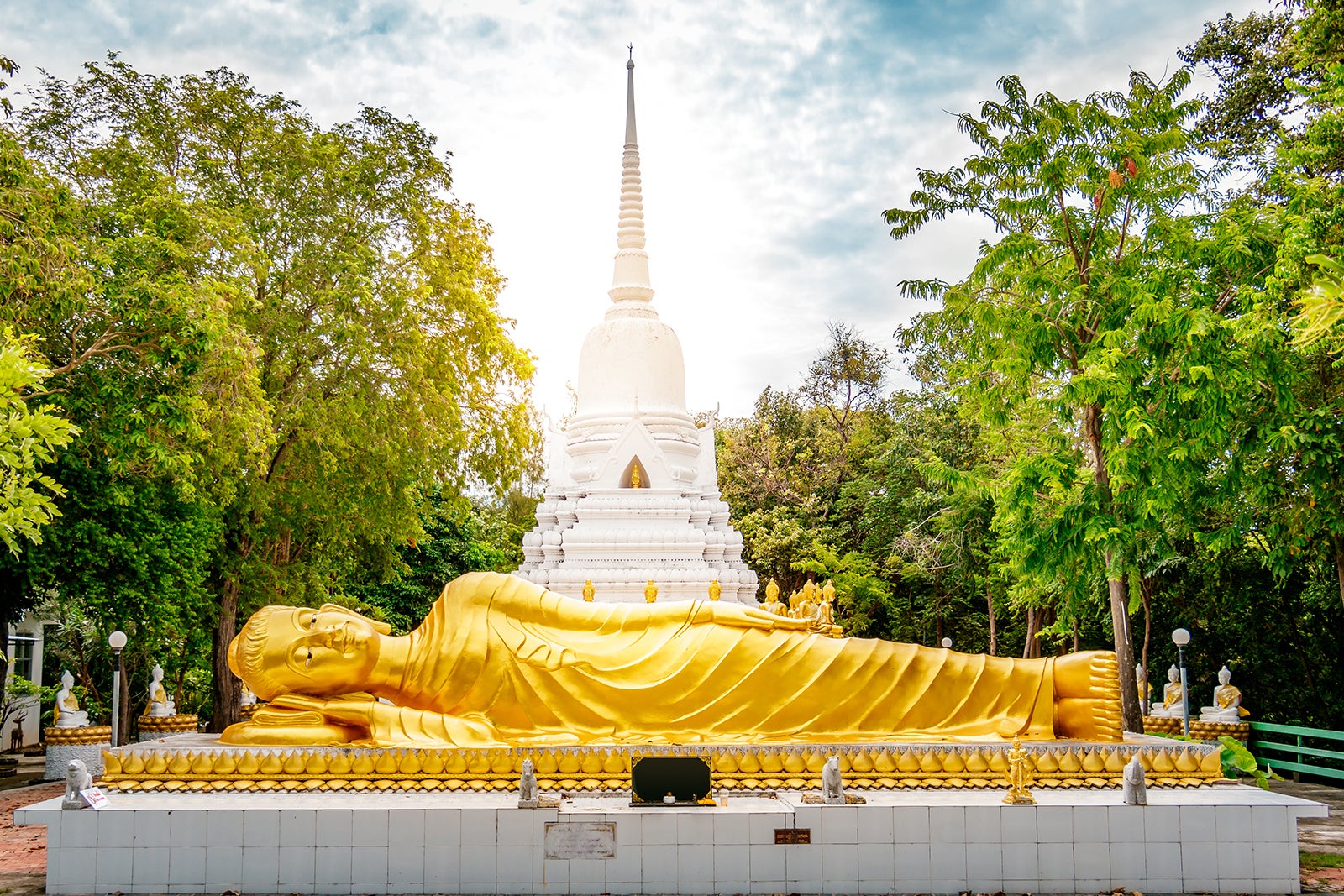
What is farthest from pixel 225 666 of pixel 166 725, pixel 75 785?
pixel 75 785

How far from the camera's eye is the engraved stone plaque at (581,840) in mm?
8688

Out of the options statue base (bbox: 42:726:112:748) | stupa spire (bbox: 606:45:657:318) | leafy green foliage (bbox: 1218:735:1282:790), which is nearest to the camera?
leafy green foliage (bbox: 1218:735:1282:790)

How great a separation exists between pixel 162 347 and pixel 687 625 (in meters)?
9.01

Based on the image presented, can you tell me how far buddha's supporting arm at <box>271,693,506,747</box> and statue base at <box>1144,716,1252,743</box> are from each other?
1268cm

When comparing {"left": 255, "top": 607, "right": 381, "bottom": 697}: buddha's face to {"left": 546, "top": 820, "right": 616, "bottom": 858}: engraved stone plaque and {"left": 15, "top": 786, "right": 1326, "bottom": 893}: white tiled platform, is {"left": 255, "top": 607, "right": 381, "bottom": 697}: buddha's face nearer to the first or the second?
{"left": 15, "top": 786, "right": 1326, "bottom": 893}: white tiled platform

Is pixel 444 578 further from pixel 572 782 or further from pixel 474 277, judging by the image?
pixel 572 782

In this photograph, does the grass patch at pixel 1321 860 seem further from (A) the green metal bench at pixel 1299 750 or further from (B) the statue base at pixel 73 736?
(B) the statue base at pixel 73 736

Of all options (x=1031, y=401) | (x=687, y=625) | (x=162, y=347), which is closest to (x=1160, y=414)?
(x=1031, y=401)

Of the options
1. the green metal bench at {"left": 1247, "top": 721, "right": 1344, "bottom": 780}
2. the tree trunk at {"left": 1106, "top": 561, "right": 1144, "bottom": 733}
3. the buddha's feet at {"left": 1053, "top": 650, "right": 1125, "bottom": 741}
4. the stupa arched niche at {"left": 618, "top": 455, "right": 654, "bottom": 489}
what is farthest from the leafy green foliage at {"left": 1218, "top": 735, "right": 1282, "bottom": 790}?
the stupa arched niche at {"left": 618, "top": 455, "right": 654, "bottom": 489}

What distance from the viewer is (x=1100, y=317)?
50.1ft

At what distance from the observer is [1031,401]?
1734 centimetres

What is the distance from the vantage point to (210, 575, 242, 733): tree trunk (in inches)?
811

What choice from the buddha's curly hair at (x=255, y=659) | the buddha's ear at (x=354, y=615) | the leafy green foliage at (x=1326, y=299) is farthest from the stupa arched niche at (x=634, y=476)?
the leafy green foliage at (x=1326, y=299)

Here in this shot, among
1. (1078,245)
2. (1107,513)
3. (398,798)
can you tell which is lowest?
(398,798)
